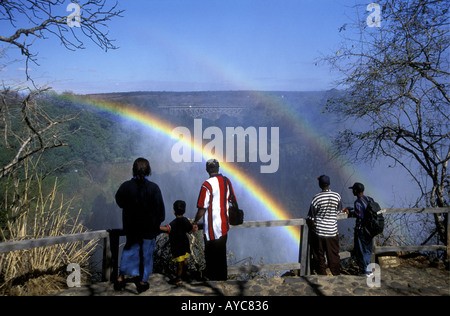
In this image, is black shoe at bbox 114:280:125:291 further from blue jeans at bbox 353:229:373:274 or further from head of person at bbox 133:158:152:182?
blue jeans at bbox 353:229:373:274

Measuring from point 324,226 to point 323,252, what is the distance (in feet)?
1.44

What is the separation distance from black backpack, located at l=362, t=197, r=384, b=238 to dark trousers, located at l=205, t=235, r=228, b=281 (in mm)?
2088

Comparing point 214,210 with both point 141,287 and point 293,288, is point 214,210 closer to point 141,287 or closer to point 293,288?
point 141,287

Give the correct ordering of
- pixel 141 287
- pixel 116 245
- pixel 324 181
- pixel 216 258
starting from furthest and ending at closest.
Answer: pixel 324 181 < pixel 116 245 < pixel 216 258 < pixel 141 287

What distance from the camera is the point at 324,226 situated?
16.3ft

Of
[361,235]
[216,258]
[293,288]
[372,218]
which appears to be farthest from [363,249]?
[216,258]

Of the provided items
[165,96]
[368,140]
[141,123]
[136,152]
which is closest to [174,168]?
[136,152]

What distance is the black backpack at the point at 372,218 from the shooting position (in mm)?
4922

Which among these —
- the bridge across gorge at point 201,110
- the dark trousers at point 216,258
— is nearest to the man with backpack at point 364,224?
the dark trousers at point 216,258

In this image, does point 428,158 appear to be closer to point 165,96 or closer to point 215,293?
point 215,293

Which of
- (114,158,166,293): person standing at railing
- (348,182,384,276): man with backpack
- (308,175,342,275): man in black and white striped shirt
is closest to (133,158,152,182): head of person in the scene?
(114,158,166,293): person standing at railing

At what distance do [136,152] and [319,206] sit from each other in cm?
5398

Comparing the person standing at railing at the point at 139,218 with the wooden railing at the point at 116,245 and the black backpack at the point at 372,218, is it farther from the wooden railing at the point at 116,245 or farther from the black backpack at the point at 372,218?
the black backpack at the point at 372,218

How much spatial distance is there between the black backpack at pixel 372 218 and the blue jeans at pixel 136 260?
10.0ft
